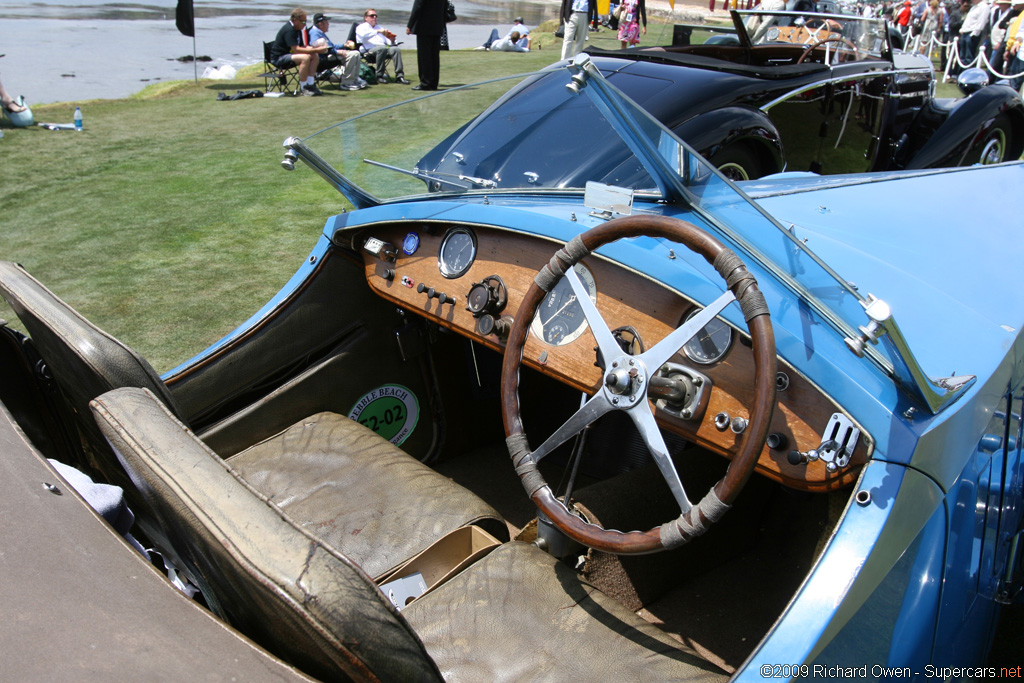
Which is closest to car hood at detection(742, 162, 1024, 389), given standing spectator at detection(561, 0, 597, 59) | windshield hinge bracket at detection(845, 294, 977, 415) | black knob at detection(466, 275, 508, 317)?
windshield hinge bracket at detection(845, 294, 977, 415)

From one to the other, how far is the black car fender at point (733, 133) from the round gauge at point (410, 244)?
2.62 metres

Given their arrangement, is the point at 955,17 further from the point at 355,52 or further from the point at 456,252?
the point at 456,252

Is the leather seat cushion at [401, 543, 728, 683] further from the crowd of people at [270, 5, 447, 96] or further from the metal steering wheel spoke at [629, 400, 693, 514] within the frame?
the crowd of people at [270, 5, 447, 96]

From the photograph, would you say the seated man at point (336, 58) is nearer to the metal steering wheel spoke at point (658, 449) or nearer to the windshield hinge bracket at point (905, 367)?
the metal steering wheel spoke at point (658, 449)

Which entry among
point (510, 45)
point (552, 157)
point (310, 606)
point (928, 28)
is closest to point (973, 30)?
point (928, 28)

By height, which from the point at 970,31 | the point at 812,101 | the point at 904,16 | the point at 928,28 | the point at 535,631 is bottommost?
the point at 535,631

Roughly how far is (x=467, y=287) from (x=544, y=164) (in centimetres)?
160

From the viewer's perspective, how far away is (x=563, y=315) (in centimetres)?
209

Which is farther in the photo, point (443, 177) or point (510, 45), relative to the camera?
point (510, 45)

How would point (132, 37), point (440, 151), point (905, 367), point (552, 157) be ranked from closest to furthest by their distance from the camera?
point (905, 367), point (440, 151), point (552, 157), point (132, 37)

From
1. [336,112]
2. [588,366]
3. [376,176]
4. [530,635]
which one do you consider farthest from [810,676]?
[336,112]

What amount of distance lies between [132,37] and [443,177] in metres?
17.1

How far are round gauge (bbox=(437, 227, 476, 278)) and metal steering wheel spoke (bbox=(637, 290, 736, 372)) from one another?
840 millimetres

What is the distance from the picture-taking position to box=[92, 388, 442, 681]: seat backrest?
1020 millimetres
